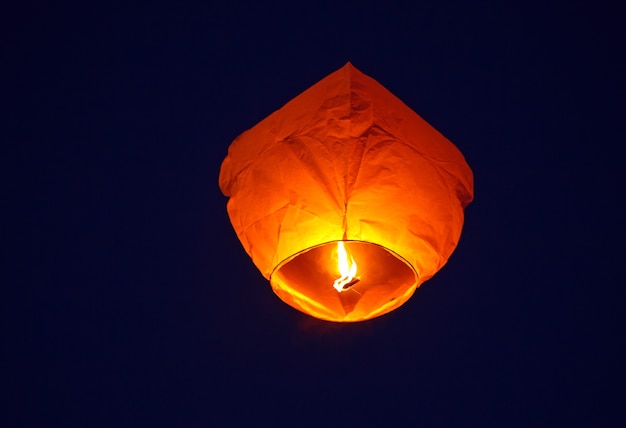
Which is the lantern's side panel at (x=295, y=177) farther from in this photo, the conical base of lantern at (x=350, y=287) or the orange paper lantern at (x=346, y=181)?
the conical base of lantern at (x=350, y=287)

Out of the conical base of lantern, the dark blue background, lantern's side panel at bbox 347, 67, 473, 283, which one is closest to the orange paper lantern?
lantern's side panel at bbox 347, 67, 473, 283

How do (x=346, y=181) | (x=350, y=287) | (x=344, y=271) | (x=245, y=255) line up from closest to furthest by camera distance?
1. (x=346, y=181)
2. (x=344, y=271)
3. (x=350, y=287)
4. (x=245, y=255)

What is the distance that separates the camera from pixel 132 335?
3.43 m

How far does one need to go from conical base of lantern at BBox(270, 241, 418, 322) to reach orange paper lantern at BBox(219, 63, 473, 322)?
136 millimetres

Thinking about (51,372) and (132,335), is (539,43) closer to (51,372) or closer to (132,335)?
(132,335)

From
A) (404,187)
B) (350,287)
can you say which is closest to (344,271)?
(350,287)

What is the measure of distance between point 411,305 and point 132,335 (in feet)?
3.38

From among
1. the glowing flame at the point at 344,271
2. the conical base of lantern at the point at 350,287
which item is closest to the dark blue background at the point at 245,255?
the conical base of lantern at the point at 350,287

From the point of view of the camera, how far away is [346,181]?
1712 millimetres

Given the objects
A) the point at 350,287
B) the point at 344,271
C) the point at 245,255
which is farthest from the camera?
the point at 245,255

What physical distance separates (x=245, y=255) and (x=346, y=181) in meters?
1.72

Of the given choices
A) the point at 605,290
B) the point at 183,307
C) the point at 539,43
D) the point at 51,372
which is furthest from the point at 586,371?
the point at 51,372

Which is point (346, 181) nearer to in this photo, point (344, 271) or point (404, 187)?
point (404, 187)

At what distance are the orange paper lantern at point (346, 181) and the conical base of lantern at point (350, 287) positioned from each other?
14 cm
